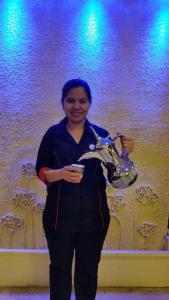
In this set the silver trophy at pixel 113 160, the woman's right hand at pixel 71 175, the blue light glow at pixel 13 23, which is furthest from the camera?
the blue light glow at pixel 13 23

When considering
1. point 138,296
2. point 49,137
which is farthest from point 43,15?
point 138,296

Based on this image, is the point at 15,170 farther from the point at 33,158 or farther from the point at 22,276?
the point at 22,276

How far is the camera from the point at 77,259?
57.2 inches

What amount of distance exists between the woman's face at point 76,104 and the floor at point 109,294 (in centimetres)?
104

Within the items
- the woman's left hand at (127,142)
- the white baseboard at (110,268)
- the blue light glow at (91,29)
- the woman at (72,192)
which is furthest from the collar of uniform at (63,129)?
the white baseboard at (110,268)

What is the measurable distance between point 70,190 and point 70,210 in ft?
0.26

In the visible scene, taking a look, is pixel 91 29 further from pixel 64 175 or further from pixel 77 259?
pixel 77 259

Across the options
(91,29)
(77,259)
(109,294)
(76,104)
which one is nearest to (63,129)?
(76,104)

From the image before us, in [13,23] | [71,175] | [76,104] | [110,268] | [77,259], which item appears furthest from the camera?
[110,268]

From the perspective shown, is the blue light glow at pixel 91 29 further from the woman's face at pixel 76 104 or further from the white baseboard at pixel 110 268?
the white baseboard at pixel 110 268

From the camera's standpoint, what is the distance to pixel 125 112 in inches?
75.2

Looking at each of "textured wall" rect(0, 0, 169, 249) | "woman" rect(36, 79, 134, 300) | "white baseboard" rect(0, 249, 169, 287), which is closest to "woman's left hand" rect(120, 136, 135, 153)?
"woman" rect(36, 79, 134, 300)

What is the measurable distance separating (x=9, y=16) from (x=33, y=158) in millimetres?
790

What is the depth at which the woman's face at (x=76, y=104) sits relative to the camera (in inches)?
52.8
